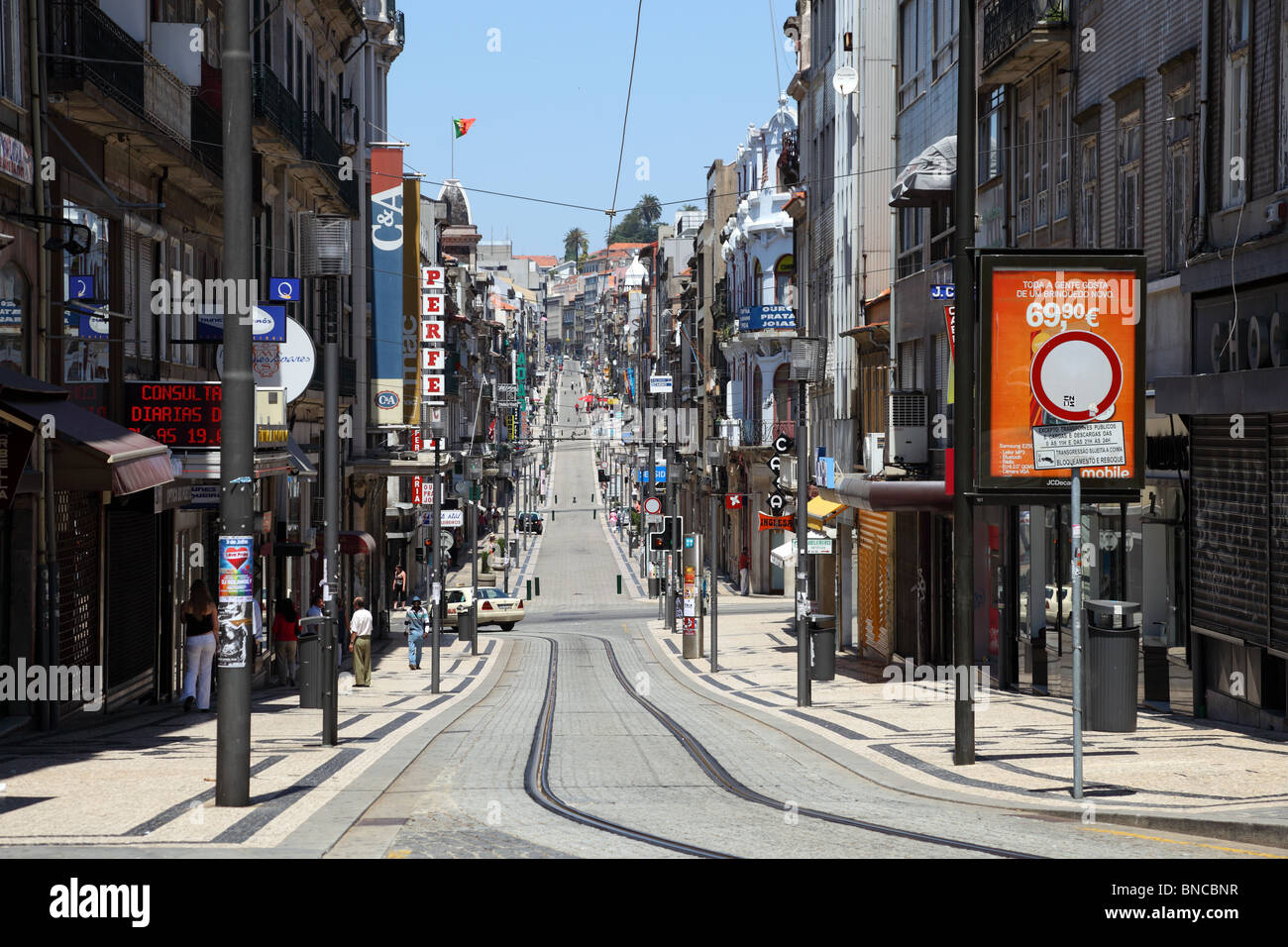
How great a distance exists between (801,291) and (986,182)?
2769 centimetres

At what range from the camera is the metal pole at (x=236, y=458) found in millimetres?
11500

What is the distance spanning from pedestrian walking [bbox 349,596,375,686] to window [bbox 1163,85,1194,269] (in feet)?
51.2

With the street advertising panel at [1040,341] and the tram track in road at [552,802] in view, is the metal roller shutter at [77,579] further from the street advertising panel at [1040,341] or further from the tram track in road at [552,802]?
the street advertising panel at [1040,341]

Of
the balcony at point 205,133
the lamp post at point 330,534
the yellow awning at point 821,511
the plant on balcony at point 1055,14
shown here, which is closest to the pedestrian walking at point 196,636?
the lamp post at point 330,534

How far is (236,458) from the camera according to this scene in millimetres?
11641

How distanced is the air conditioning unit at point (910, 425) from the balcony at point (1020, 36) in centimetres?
664

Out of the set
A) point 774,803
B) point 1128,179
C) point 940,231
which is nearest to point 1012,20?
point 1128,179

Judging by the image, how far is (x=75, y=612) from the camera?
19.5m

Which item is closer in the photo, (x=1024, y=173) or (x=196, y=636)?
(x=196, y=636)

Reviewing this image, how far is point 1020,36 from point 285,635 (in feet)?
53.3

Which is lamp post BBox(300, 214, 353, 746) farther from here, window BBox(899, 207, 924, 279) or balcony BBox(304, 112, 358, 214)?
window BBox(899, 207, 924, 279)

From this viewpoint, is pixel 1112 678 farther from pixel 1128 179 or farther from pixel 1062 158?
pixel 1062 158

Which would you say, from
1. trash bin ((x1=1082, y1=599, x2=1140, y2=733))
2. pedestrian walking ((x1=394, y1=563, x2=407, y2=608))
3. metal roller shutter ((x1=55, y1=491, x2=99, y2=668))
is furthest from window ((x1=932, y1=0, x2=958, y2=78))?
pedestrian walking ((x1=394, y1=563, x2=407, y2=608))

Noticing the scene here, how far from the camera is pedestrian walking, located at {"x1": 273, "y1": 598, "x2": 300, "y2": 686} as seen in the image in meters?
28.5
